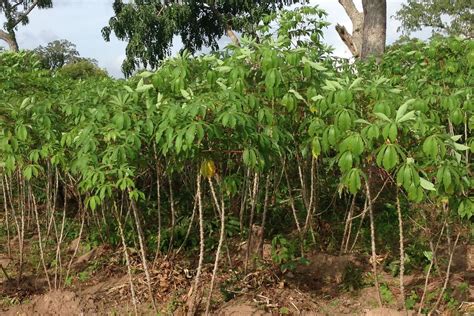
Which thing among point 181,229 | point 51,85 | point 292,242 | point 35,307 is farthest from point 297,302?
point 51,85

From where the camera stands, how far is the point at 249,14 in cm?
1504

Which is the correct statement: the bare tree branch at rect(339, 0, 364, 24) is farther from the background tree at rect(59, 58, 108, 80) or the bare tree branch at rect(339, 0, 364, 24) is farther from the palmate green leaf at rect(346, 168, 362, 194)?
the palmate green leaf at rect(346, 168, 362, 194)

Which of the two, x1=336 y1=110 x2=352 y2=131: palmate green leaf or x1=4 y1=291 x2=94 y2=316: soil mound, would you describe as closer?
x1=336 y1=110 x2=352 y2=131: palmate green leaf

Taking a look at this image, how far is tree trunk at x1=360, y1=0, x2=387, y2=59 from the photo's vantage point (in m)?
8.68

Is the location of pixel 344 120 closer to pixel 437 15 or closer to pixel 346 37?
pixel 346 37

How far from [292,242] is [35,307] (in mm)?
2143

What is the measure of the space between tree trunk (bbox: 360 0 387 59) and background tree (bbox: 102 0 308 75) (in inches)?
233

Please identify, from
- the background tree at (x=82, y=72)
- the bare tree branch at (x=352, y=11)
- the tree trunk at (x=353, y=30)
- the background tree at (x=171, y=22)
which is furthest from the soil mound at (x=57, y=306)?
the background tree at (x=171, y=22)

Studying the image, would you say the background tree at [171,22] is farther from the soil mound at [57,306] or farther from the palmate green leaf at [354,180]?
the palmate green leaf at [354,180]

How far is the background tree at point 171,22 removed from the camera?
14.8 metres

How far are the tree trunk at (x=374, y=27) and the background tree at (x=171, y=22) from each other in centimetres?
591

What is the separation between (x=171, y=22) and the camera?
14750 mm

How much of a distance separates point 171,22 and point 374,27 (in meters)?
7.45

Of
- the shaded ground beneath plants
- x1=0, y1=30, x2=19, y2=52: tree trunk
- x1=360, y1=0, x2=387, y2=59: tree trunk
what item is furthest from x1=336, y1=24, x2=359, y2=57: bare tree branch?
x1=0, y1=30, x2=19, y2=52: tree trunk
